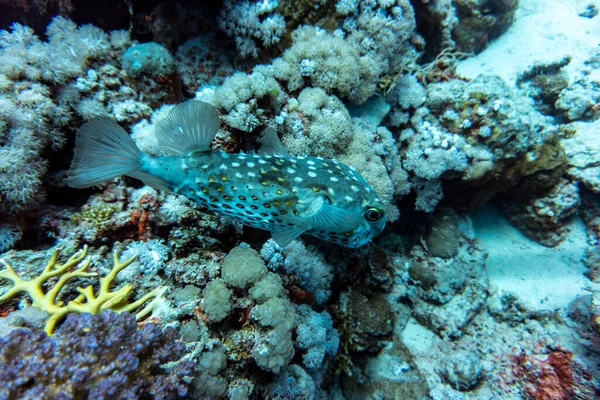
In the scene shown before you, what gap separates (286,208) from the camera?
2955mm

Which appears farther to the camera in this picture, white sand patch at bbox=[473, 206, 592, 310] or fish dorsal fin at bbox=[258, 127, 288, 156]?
white sand patch at bbox=[473, 206, 592, 310]

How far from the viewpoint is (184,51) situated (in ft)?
17.1

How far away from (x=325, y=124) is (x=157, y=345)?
3425mm

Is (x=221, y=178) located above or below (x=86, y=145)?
below

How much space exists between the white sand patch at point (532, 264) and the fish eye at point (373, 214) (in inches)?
196

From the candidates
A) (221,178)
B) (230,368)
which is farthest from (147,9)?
(230,368)

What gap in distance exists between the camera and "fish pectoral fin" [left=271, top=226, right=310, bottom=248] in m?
2.93

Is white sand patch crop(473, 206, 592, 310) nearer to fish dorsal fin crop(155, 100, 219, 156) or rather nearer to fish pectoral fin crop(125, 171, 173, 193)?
fish dorsal fin crop(155, 100, 219, 156)

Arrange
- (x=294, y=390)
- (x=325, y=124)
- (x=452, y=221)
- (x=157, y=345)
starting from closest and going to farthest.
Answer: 1. (x=157, y=345)
2. (x=294, y=390)
3. (x=325, y=124)
4. (x=452, y=221)

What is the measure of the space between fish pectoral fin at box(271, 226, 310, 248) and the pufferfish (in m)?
0.01

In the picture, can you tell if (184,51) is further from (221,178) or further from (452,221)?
(452,221)

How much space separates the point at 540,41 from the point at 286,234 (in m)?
10.1

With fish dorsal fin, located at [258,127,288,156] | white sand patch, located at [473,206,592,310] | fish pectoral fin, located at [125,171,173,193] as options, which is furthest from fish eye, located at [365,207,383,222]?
white sand patch, located at [473,206,592,310]

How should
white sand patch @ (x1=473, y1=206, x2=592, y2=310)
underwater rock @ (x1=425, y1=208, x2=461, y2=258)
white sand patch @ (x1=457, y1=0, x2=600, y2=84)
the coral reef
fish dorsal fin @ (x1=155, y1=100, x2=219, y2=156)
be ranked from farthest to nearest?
white sand patch @ (x1=457, y1=0, x2=600, y2=84) < underwater rock @ (x1=425, y1=208, x2=461, y2=258) < white sand patch @ (x1=473, y1=206, x2=592, y2=310) < fish dorsal fin @ (x1=155, y1=100, x2=219, y2=156) < the coral reef
